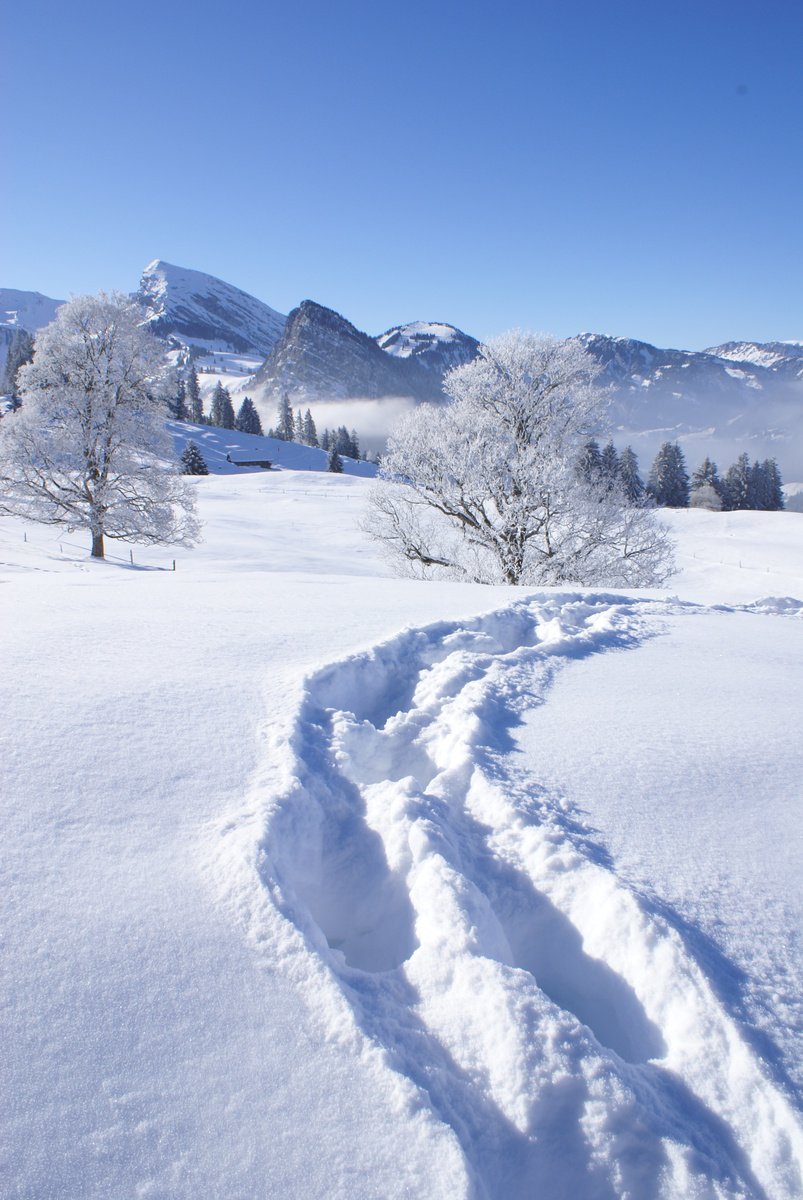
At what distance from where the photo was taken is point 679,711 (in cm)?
406

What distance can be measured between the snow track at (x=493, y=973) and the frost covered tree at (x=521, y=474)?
10904mm

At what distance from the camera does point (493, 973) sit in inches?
78.7

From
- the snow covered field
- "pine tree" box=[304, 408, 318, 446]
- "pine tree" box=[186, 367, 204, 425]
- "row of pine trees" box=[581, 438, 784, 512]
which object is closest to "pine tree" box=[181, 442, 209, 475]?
"pine tree" box=[186, 367, 204, 425]

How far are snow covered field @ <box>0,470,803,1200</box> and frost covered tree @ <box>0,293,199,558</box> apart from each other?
14.0 meters

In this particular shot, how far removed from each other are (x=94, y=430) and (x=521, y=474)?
12.4 m

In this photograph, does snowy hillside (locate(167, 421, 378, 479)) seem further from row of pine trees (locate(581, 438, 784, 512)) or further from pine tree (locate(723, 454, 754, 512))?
pine tree (locate(723, 454, 754, 512))

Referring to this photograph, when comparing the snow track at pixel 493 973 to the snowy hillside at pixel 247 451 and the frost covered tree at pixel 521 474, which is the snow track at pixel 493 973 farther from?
the snowy hillside at pixel 247 451

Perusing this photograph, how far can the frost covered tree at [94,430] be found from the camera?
15.9 m

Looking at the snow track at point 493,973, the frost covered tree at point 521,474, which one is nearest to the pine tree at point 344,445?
the frost covered tree at point 521,474

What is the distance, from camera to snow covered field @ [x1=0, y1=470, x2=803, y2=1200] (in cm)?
155

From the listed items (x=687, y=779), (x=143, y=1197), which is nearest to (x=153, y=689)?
(x=143, y=1197)

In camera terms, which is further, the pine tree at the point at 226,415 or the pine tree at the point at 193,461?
the pine tree at the point at 226,415

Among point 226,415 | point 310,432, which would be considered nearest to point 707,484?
point 310,432

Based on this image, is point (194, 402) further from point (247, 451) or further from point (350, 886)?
point (350, 886)
